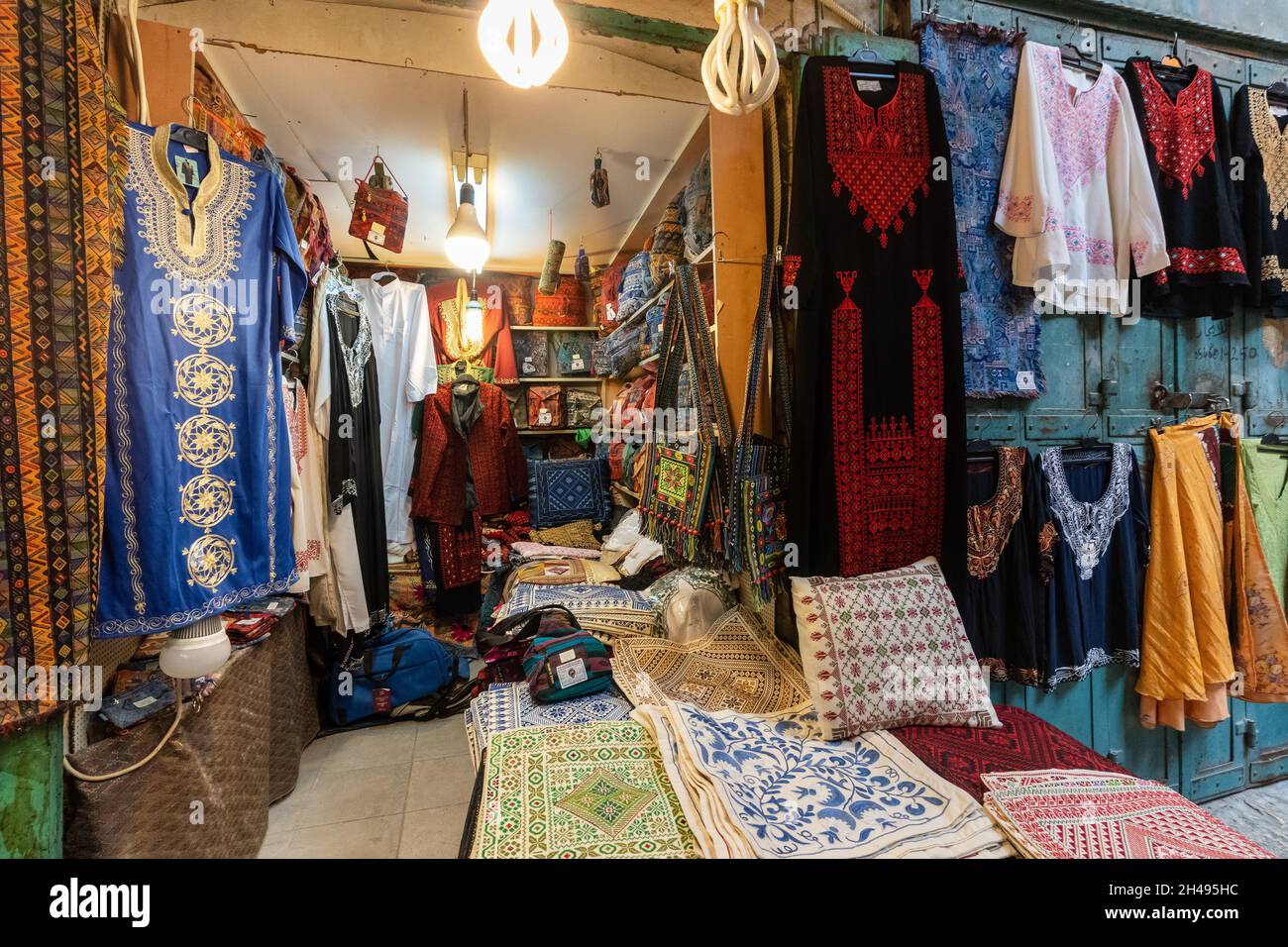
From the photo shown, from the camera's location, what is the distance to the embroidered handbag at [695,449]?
72.0 inches

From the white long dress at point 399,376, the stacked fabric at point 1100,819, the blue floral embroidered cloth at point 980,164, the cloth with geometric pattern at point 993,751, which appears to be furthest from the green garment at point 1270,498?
the white long dress at point 399,376

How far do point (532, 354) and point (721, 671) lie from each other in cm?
319

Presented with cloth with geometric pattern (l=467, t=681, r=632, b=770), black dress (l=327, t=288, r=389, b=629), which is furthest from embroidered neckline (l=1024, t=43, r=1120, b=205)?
black dress (l=327, t=288, r=389, b=629)

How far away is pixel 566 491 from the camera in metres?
A: 3.80

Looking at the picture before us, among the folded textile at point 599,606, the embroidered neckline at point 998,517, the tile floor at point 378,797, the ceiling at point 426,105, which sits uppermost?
the ceiling at point 426,105

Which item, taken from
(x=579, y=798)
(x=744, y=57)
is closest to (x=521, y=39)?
(x=744, y=57)

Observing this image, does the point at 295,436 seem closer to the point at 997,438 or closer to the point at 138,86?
the point at 138,86

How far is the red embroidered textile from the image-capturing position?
11.8ft

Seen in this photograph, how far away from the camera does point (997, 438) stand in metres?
1.96

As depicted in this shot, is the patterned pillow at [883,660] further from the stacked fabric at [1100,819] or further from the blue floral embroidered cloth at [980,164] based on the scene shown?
the blue floral embroidered cloth at [980,164]

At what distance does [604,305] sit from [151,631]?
312cm

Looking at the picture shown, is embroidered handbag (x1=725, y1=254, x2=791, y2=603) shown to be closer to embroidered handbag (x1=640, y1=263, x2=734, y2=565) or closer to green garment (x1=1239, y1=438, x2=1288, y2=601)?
embroidered handbag (x1=640, y1=263, x2=734, y2=565)

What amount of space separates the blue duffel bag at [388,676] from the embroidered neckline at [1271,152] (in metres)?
4.35
